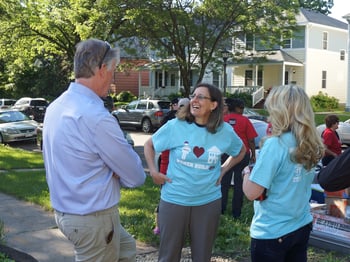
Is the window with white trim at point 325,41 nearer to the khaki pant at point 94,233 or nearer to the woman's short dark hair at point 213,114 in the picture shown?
the woman's short dark hair at point 213,114

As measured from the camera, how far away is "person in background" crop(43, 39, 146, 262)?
102 inches

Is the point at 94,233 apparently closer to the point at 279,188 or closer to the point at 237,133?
the point at 279,188

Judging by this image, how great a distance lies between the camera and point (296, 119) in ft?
9.53

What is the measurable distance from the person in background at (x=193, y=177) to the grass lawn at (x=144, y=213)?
1.50 m

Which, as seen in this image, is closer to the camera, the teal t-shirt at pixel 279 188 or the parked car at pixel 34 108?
the teal t-shirt at pixel 279 188

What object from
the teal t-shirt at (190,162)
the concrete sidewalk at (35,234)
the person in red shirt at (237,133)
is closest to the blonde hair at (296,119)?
the teal t-shirt at (190,162)

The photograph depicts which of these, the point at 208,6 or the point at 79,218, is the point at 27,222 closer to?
the point at 79,218

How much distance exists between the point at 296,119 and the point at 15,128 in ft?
56.7

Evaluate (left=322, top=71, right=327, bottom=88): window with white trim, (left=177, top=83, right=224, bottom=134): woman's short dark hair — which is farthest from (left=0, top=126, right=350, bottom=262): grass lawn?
(left=322, top=71, right=327, bottom=88): window with white trim

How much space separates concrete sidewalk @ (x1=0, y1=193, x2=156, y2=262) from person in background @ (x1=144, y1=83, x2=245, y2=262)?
166cm

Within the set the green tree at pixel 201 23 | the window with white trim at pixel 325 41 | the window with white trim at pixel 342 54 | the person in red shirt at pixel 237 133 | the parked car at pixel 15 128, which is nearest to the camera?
the person in red shirt at pixel 237 133

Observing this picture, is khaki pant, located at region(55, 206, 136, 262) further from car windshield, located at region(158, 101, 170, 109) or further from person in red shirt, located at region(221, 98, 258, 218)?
car windshield, located at region(158, 101, 170, 109)

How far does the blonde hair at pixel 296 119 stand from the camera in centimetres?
290

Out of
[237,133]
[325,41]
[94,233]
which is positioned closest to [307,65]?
[325,41]
